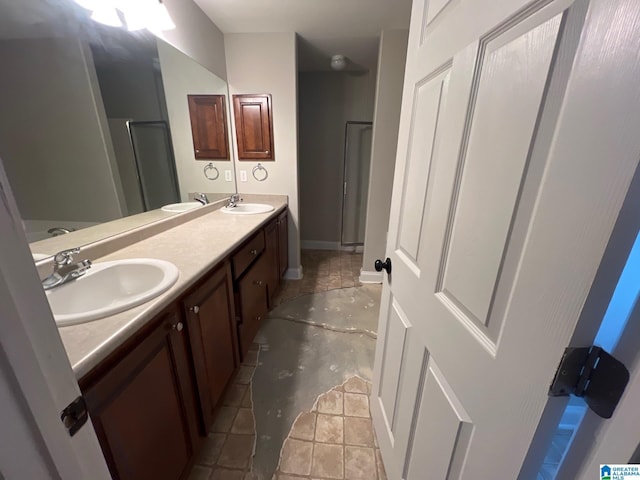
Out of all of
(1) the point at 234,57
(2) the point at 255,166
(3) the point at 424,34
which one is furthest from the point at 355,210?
(3) the point at 424,34

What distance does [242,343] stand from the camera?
155 cm

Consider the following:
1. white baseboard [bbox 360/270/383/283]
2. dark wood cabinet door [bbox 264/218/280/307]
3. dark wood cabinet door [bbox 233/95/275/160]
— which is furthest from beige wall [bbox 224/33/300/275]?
white baseboard [bbox 360/270/383/283]

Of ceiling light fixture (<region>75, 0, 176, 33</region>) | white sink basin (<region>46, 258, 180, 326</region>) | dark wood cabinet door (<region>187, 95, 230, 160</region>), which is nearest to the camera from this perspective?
white sink basin (<region>46, 258, 180, 326</region>)

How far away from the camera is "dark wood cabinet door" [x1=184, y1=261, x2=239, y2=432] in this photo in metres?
1.00

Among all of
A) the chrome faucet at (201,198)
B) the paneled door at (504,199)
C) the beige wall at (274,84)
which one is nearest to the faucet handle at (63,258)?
the chrome faucet at (201,198)

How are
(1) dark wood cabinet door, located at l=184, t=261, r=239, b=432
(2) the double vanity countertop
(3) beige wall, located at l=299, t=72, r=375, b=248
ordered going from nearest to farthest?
(2) the double vanity countertop
(1) dark wood cabinet door, located at l=184, t=261, r=239, b=432
(3) beige wall, located at l=299, t=72, r=375, b=248

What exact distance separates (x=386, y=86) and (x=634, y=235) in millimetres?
2434

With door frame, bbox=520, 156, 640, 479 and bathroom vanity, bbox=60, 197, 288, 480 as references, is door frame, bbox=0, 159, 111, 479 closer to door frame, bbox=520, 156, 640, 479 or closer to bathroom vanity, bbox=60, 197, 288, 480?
bathroom vanity, bbox=60, 197, 288, 480

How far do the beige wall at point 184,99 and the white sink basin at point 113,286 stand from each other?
98 centimetres

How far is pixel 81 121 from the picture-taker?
41.3 inches

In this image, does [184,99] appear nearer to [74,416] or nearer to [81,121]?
[81,121]

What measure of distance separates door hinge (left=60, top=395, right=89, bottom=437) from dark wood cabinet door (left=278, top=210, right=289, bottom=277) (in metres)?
2.02

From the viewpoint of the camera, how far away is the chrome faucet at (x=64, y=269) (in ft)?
2.80

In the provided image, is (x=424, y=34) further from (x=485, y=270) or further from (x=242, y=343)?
(x=242, y=343)
